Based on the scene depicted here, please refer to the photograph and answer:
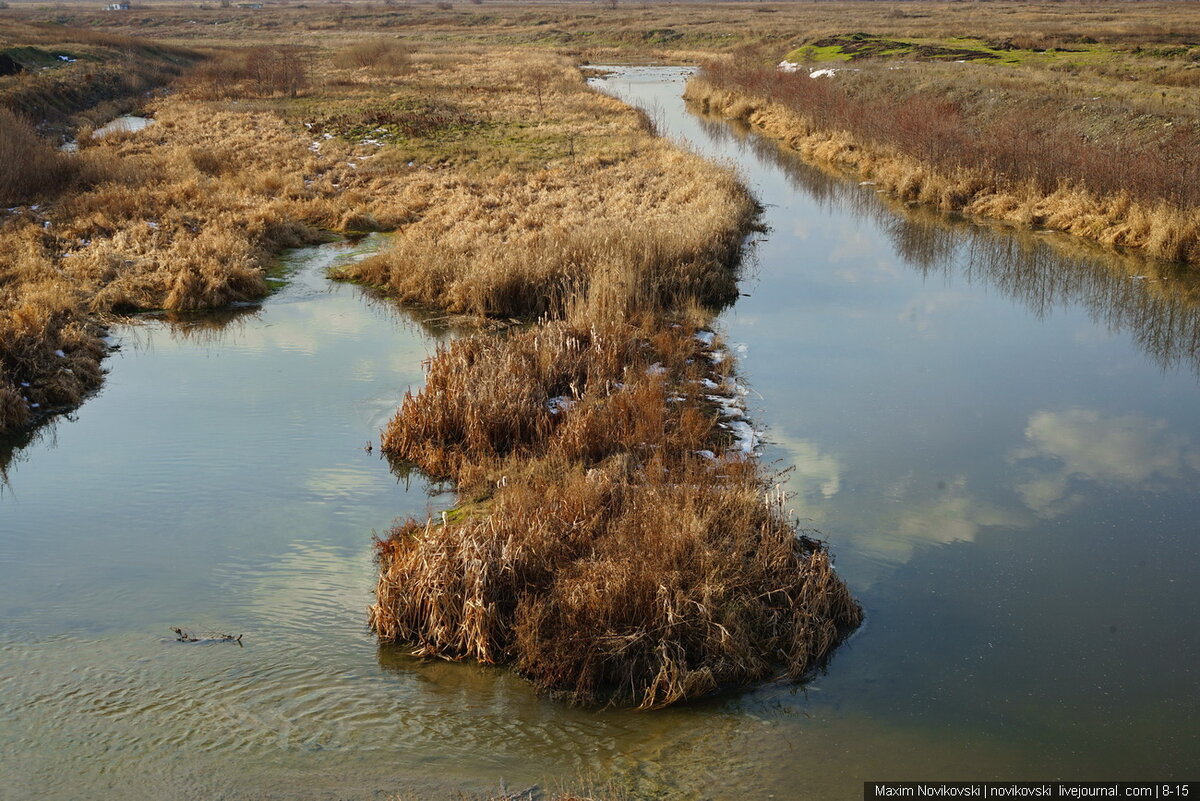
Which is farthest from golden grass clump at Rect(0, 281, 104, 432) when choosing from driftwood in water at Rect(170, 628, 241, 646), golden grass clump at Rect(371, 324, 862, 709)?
driftwood in water at Rect(170, 628, 241, 646)

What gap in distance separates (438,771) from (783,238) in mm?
15498

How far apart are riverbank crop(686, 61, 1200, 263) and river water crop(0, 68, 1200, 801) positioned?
2.83 m

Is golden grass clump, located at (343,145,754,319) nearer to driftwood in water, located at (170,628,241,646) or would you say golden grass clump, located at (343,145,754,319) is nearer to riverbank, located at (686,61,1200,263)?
riverbank, located at (686,61,1200,263)

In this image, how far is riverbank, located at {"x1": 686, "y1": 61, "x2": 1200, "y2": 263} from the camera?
16969 millimetres

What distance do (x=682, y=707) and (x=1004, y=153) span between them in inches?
698

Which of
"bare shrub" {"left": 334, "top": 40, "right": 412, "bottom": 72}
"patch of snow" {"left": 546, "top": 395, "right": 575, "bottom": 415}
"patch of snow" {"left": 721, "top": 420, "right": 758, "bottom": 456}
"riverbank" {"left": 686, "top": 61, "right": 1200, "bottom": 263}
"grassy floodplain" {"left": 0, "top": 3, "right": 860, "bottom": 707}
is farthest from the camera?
"bare shrub" {"left": 334, "top": 40, "right": 412, "bottom": 72}

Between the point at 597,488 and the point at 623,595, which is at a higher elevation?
the point at 597,488

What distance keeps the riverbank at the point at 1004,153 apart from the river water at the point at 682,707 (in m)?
2.83

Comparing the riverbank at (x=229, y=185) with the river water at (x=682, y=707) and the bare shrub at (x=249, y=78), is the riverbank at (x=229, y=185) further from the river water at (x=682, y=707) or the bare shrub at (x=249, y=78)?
the river water at (x=682, y=707)

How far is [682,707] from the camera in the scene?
623cm

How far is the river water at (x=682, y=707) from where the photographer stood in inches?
227

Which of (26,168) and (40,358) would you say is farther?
(26,168)

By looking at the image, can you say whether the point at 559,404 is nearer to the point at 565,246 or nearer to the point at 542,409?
the point at 542,409

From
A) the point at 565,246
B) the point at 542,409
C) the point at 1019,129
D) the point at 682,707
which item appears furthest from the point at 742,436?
the point at 1019,129
